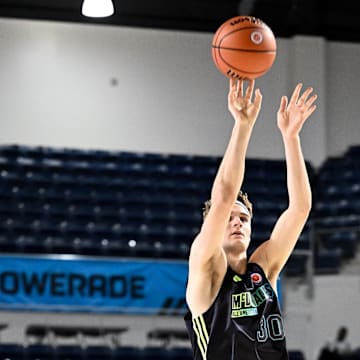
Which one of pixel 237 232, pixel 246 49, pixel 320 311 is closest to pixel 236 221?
pixel 237 232

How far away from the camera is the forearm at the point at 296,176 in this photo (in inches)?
150

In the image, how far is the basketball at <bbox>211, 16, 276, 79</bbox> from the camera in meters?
4.25

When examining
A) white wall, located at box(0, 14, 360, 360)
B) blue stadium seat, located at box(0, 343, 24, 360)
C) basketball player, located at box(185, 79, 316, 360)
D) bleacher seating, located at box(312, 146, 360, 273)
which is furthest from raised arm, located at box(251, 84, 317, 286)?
white wall, located at box(0, 14, 360, 360)

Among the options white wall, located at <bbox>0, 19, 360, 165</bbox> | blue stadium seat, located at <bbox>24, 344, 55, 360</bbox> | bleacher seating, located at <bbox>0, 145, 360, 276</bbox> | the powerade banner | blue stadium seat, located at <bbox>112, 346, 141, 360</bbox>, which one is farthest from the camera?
white wall, located at <bbox>0, 19, 360, 165</bbox>

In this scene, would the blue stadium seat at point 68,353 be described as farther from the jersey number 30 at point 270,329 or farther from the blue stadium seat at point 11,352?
the jersey number 30 at point 270,329

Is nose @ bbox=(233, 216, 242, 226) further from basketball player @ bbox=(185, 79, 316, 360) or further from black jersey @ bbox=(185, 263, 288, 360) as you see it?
black jersey @ bbox=(185, 263, 288, 360)

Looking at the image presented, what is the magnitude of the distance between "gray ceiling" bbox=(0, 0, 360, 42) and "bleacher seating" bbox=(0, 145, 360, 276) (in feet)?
7.85

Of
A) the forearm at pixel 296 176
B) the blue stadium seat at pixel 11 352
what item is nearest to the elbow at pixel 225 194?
the forearm at pixel 296 176

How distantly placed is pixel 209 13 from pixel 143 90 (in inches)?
68.7

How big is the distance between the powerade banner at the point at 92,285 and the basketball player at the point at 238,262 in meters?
8.08

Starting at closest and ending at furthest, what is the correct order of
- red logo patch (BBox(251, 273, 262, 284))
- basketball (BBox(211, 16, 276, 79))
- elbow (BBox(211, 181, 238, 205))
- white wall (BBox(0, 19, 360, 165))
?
elbow (BBox(211, 181, 238, 205)) < red logo patch (BBox(251, 273, 262, 284)) < basketball (BBox(211, 16, 276, 79)) < white wall (BBox(0, 19, 360, 165))

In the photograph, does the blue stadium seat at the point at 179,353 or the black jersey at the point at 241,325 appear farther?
the blue stadium seat at the point at 179,353

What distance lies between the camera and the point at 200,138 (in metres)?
14.6

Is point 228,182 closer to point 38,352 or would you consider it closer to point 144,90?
point 38,352
